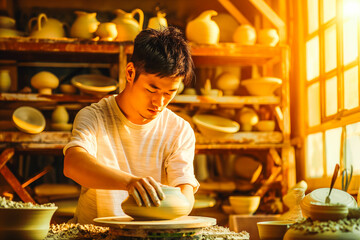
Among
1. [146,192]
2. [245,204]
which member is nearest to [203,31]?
[245,204]

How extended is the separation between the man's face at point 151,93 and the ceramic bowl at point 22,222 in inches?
29.2

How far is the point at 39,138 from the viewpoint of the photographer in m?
3.82

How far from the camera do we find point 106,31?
13.0 feet

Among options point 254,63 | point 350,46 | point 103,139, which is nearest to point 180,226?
point 103,139

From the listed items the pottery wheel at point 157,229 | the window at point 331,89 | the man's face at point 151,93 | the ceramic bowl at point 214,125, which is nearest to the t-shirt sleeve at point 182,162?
the man's face at point 151,93

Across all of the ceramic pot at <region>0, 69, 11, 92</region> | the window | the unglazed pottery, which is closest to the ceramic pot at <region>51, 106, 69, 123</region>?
the ceramic pot at <region>0, 69, 11, 92</region>

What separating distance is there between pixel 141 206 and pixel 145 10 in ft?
12.3

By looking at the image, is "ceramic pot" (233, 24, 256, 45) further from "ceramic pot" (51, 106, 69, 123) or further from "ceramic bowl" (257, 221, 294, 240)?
"ceramic bowl" (257, 221, 294, 240)

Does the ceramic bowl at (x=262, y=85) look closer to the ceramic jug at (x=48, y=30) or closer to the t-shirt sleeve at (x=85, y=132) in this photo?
the ceramic jug at (x=48, y=30)

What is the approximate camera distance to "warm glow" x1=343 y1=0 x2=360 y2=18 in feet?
10.3

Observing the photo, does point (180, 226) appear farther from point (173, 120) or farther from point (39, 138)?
point (39, 138)

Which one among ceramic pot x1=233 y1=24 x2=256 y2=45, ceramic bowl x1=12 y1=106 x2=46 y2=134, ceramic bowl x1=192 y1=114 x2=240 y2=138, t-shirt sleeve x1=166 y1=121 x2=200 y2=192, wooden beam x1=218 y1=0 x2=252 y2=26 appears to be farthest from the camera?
wooden beam x1=218 y1=0 x2=252 y2=26

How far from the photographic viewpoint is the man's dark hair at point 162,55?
6.61ft

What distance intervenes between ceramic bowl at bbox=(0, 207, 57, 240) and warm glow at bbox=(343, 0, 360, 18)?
2473mm
